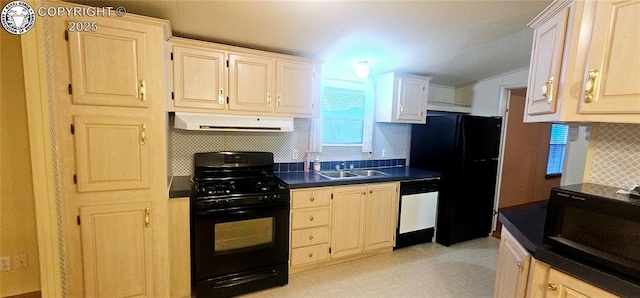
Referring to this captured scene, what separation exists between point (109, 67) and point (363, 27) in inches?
72.3

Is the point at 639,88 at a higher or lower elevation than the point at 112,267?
higher

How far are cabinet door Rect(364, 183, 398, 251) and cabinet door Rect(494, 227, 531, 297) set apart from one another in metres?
1.29

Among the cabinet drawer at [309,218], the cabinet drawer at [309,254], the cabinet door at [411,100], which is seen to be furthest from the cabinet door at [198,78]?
the cabinet door at [411,100]

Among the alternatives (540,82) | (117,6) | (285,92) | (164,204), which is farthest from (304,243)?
(117,6)

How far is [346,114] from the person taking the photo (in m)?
3.46

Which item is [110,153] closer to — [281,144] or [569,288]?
[281,144]

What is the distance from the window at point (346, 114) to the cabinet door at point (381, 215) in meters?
0.77

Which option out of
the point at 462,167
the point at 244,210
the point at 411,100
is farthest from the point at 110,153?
the point at 462,167

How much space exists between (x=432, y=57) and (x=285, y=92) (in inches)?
65.8

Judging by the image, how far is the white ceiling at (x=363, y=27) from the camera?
1.94 metres

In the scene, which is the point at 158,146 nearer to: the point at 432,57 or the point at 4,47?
the point at 4,47

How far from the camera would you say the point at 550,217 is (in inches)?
51.1

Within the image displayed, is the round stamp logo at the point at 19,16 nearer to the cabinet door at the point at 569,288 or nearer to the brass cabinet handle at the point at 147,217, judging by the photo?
the brass cabinet handle at the point at 147,217

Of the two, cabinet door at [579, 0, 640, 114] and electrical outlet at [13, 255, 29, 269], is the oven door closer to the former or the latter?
electrical outlet at [13, 255, 29, 269]
